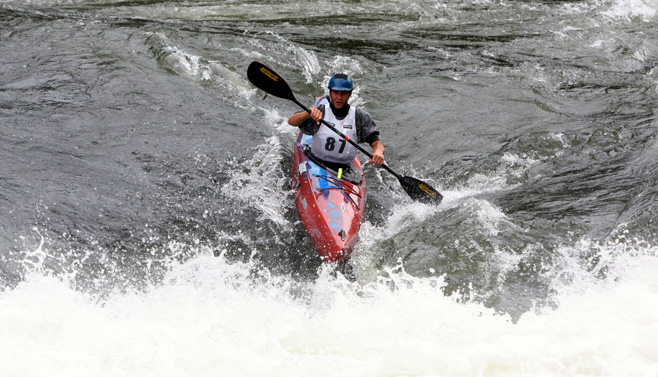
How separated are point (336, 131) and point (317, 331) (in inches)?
83.0

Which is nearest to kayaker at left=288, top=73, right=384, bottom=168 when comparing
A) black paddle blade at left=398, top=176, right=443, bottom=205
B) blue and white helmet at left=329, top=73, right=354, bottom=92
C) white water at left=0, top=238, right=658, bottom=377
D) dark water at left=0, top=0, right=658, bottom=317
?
blue and white helmet at left=329, top=73, right=354, bottom=92

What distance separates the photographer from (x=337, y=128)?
5723 mm

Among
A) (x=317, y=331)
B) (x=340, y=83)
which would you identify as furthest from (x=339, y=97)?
(x=317, y=331)

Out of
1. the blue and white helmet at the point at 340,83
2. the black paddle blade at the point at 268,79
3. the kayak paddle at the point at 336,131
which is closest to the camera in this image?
the blue and white helmet at the point at 340,83

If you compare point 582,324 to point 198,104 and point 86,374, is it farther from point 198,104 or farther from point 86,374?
point 198,104

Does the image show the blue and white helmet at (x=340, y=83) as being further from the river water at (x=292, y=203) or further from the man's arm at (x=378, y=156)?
the river water at (x=292, y=203)

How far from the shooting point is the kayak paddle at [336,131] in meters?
5.80

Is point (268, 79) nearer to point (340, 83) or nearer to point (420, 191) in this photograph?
point (340, 83)

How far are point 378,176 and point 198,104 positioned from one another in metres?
2.35

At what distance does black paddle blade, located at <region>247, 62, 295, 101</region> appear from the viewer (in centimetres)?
611

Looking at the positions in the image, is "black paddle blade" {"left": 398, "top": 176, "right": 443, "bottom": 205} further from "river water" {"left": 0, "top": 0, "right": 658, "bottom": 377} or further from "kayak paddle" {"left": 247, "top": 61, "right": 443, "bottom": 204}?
"river water" {"left": 0, "top": 0, "right": 658, "bottom": 377}

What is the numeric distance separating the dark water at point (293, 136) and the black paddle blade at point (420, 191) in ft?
0.42

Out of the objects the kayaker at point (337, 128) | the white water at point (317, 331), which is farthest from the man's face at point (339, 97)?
the white water at point (317, 331)

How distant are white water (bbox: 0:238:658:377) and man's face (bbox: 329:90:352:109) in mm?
1694
